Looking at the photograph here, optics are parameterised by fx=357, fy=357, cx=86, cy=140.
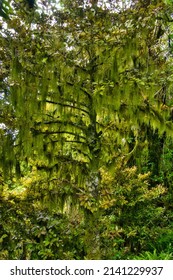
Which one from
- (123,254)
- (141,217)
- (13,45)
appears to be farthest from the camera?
(141,217)

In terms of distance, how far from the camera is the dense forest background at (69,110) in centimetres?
332

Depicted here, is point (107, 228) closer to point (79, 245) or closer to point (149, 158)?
point (79, 245)

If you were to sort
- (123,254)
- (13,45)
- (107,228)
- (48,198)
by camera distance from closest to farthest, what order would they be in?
(13,45)
(48,198)
(107,228)
(123,254)

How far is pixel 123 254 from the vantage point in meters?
4.71

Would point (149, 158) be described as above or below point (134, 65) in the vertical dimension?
below

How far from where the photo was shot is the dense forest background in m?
3.32

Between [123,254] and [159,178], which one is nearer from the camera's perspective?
[123,254]

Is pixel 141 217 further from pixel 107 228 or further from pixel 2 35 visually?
pixel 2 35

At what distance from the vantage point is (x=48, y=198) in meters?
4.11

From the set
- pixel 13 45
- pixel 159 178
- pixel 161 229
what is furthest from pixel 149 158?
pixel 13 45

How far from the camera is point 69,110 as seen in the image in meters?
4.09

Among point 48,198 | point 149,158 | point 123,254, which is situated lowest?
point 123,254
